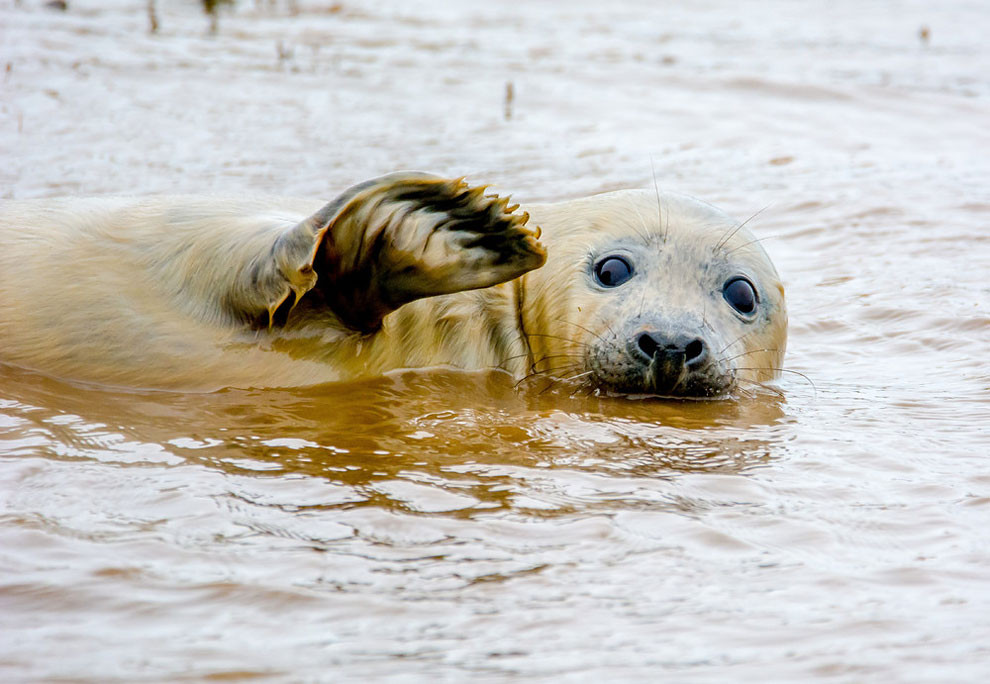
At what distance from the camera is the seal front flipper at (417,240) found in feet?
12.5

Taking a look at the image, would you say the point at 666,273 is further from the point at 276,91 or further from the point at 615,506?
the point at 276,91

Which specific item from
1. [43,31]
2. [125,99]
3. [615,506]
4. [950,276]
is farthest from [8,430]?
[43,31]

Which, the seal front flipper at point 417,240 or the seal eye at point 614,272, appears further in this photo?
the seal eye at point 614,272

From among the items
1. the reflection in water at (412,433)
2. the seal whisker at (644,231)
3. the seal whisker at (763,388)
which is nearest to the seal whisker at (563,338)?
the reflection in water at (412,433)

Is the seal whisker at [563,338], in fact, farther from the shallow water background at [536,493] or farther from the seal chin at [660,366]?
the shallow water background at [536,493]

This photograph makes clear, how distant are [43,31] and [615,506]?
936 cm

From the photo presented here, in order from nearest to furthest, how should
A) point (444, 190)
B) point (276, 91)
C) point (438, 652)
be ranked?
point (438, 652) < point (444, 190) < point (276, 91)

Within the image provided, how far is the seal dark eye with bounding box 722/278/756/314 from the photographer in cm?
446

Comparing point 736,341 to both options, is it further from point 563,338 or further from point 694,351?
Result: point 563,338

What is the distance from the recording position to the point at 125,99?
29.4 feet

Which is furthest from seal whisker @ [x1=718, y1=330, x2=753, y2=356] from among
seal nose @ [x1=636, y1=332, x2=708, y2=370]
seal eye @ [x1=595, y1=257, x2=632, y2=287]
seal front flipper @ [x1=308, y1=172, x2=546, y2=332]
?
seal front flipper @ [x1=308, y1=172, x2=546, y2=332]

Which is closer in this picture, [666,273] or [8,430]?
[8,430]

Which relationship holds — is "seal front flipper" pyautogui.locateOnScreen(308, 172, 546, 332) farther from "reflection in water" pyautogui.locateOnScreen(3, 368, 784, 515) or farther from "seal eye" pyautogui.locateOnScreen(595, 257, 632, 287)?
"seal eye" pyautogui.locateOnScreen(595, 257, 632, 287)

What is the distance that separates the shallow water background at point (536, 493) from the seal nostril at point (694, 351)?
Answer: 19 cm
